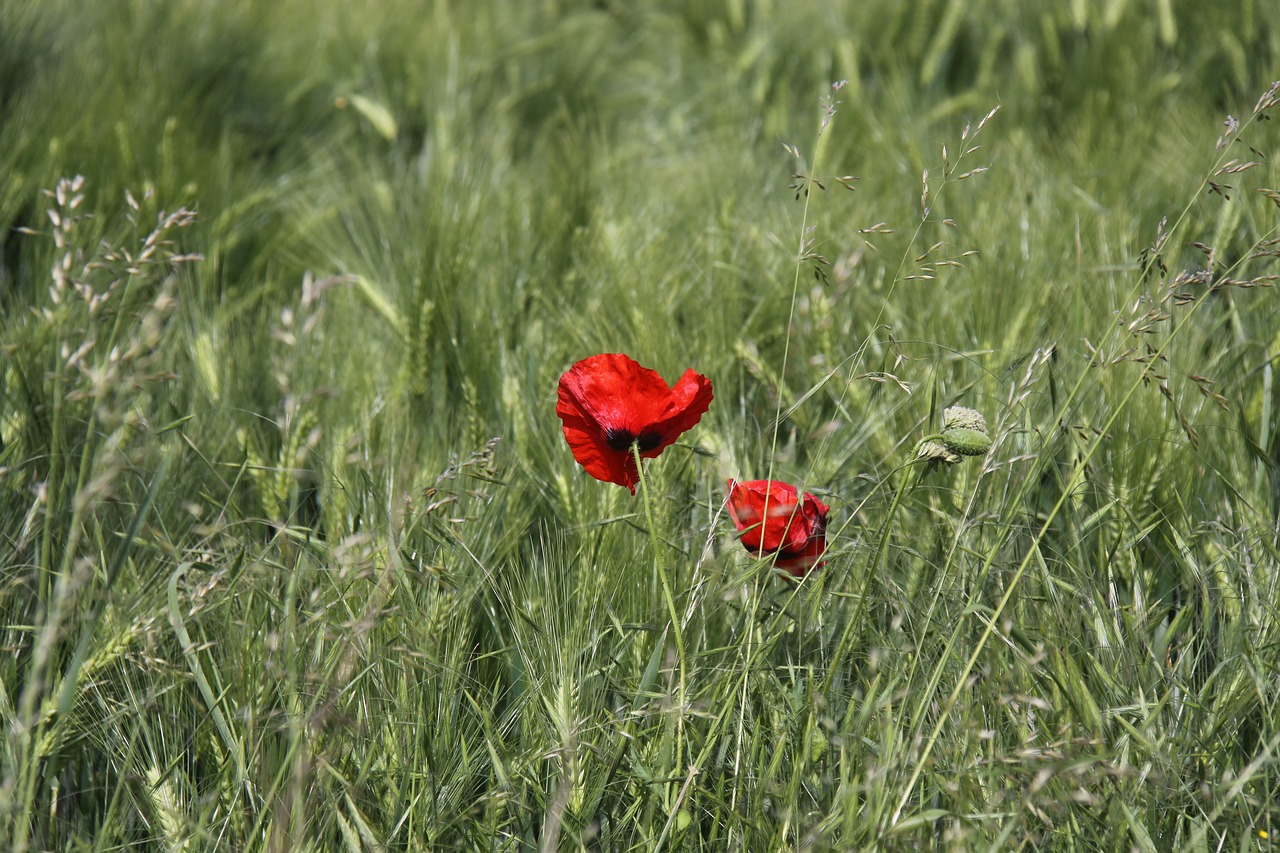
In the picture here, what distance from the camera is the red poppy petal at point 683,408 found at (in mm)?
A: 911

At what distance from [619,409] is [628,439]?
3 cm

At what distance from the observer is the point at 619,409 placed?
92 cm

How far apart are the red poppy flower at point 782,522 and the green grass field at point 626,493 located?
4cm

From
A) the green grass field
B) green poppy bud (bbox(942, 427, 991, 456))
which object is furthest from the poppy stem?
green poppy bud (bbox(942, 427, 991, 456))

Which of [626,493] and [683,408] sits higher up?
[683,408]

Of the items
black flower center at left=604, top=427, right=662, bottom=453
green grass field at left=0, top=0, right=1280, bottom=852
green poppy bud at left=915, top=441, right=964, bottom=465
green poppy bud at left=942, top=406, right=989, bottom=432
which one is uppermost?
green poppy bud at left=942, top=406, right=989, bottom=432

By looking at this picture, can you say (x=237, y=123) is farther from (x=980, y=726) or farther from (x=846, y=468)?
(x=980, y=726)

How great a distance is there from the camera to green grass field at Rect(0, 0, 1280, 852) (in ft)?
2.85

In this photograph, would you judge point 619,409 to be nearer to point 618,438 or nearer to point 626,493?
point 618,438

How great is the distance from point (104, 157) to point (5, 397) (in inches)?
31.2

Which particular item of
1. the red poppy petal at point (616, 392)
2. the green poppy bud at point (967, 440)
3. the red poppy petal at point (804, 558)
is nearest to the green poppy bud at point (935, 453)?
the green poppy bud at point (967, 440)

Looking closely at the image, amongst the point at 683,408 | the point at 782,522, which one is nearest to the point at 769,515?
the point at 782,522

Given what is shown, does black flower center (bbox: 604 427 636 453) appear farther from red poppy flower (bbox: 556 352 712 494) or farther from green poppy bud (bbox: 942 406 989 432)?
green poppy bud (bbox: 942 406 989 432)

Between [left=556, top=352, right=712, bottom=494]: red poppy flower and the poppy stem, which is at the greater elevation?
[left=556, top=352, right=712, bottom=494]: red poppy flower
